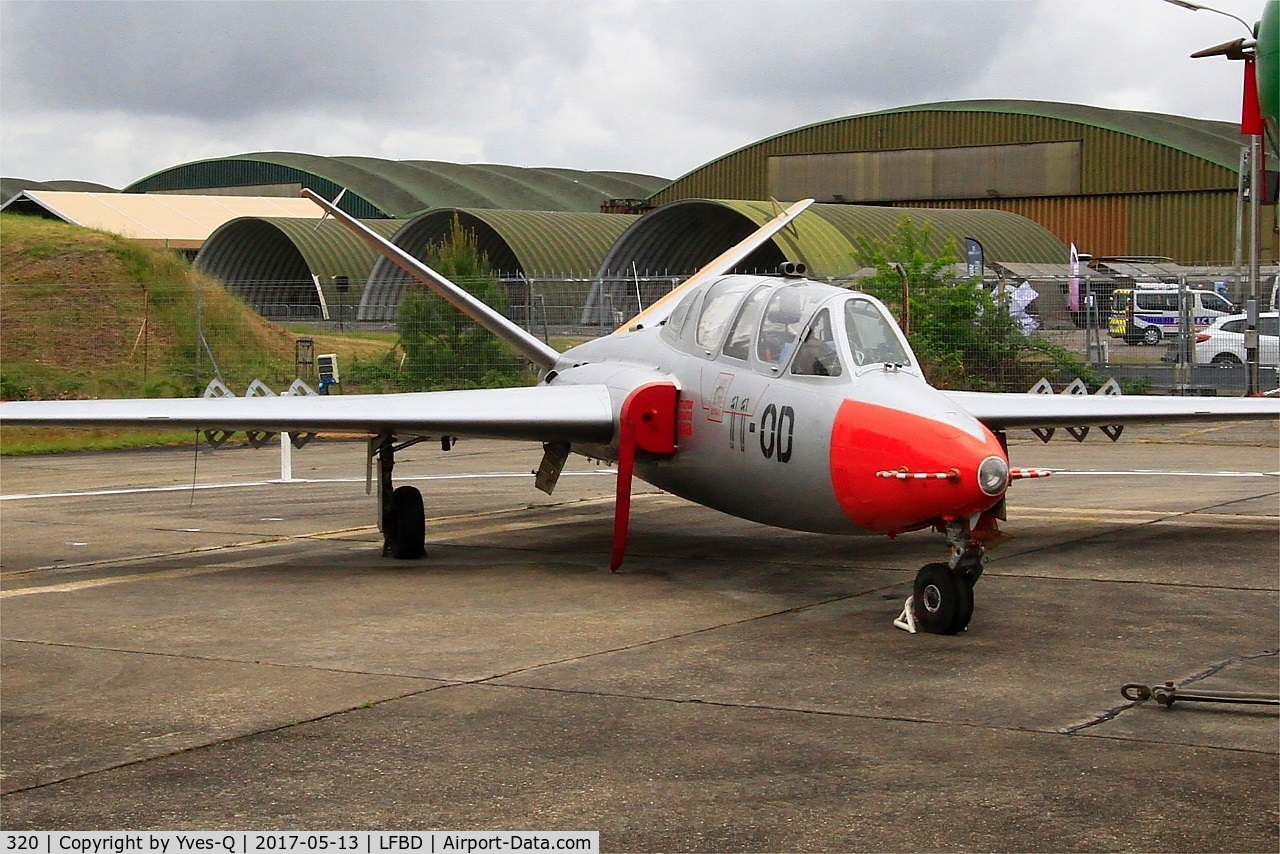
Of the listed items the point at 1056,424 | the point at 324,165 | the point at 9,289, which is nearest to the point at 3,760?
the point at 1056,424

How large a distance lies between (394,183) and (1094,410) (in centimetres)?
7184

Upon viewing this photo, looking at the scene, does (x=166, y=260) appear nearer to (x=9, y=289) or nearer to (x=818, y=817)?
(x=9, y=289)

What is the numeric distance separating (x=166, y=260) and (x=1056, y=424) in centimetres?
3091

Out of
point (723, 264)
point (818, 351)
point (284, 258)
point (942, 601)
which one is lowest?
point (942, 601)

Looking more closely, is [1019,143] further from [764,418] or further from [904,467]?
[904,467]

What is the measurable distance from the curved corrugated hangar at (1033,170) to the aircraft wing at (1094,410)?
3994 cm

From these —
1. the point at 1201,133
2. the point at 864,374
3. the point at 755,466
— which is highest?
the point at 1201,133

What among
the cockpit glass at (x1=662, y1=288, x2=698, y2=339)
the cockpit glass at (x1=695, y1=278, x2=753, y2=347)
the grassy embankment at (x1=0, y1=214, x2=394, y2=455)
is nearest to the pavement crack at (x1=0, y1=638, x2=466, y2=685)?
the cockpit glass at (x1=695, y1=278, x2=753, y2=347)

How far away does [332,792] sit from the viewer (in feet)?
18.3

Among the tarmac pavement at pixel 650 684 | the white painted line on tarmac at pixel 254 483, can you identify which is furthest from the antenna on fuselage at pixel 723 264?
the white painted line on tarmac at pixel 254 483

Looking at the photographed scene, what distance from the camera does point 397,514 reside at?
40.0 ft

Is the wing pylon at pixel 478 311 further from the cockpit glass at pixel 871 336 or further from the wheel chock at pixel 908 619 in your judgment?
the wheel chock at pixel 908 619

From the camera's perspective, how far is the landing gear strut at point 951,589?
8.59 m

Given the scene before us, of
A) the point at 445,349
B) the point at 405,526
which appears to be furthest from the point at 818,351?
the point at 445,349
